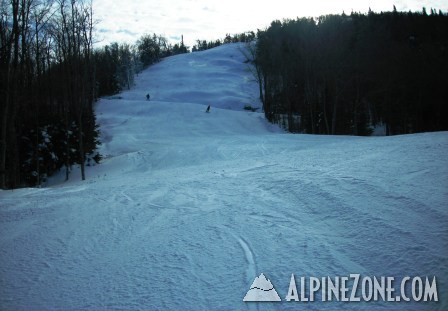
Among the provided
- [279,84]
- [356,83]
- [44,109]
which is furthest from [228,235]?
[279,84]

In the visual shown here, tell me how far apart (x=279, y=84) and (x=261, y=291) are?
52632mm

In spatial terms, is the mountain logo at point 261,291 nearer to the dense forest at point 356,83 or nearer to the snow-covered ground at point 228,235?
the snow-covered ground at point 228,235

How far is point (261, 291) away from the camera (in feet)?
12.4

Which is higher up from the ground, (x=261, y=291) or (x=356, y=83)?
(x=356, y=83)

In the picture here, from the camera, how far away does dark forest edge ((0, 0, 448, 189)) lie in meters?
18.0

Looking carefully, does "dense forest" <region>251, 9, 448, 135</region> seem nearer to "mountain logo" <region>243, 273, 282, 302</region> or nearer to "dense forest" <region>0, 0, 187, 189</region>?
"dense forest" <region>0, 0, 187, 189</region>

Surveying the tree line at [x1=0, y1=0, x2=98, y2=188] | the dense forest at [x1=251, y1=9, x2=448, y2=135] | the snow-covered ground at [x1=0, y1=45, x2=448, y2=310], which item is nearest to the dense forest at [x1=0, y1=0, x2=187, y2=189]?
the tree line at [x1=0, y1=0, x2=98, y2=188]

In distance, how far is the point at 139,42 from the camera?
107688 mm

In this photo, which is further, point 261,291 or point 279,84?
point 279,84

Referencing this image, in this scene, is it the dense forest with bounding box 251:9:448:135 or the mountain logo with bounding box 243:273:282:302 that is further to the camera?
the dense forest with bounding box 251:9:448:135

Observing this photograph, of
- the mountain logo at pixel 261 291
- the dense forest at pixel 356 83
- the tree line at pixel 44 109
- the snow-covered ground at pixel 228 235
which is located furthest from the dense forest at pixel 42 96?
the dense forest at pixel 356 83

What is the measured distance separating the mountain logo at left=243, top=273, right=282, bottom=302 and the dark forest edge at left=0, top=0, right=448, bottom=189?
1405 cm

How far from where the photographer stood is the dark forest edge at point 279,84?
1796 cm

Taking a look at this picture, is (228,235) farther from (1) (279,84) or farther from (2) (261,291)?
(1) (279,84)
